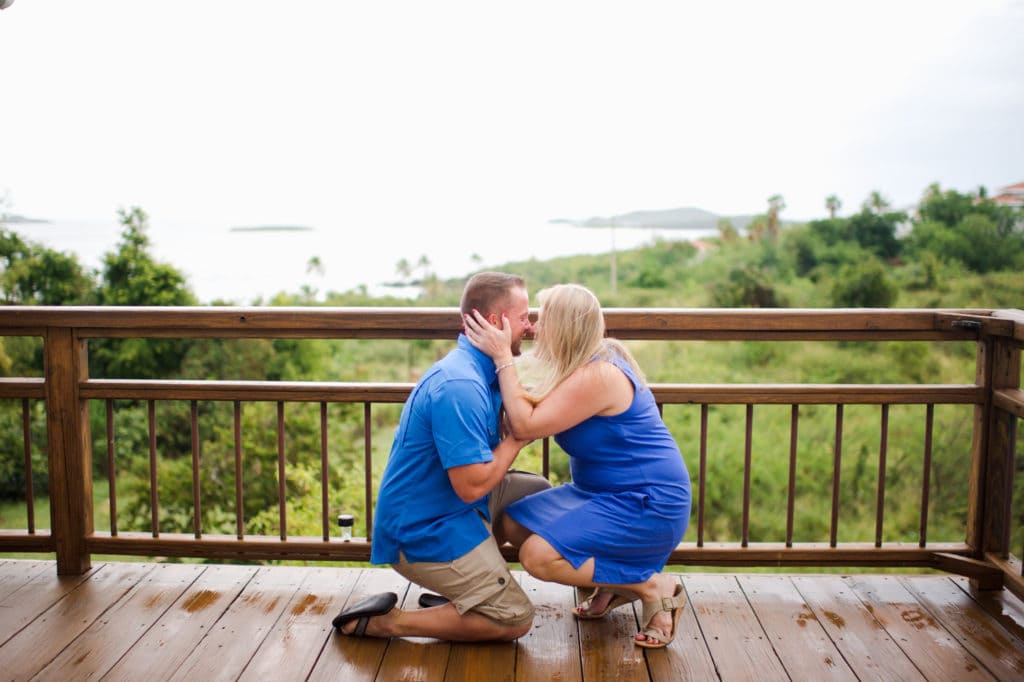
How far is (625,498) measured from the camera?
217 cm

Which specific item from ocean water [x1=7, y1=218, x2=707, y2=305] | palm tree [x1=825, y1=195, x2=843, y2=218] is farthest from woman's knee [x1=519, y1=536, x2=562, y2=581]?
palm tree [x1=825, y1=195, x2=843, y2=218]

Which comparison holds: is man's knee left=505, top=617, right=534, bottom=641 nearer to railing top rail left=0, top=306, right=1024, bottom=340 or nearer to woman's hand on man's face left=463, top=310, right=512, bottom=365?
woman's hand on man's face left=463, top=310, right=512, bottom=365

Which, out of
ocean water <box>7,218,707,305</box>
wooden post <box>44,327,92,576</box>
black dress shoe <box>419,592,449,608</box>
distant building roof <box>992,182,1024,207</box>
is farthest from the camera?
ocean water <box>7,218,707,305</box>

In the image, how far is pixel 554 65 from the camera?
90.3ft

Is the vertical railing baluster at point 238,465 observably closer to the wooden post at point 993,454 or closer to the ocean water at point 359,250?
the wooden post at point 993,454

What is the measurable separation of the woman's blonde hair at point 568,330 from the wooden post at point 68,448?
1.60 m

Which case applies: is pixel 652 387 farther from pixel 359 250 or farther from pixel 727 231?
pixel 359 250

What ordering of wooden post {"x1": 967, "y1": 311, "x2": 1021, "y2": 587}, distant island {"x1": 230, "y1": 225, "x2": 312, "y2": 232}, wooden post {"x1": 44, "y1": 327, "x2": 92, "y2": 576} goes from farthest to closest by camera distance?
distant island {"x1": 230, "y1": 225, "x2": 312, "y2": 232} → wooden post {"x1": 44, "y1": 327, "x2": 92, "y2": 576} → wooden post {"x1": 967, "y1": 311, "x2": 1021, "y2": 587}

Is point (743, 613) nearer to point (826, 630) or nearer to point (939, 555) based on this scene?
point (826, 630)

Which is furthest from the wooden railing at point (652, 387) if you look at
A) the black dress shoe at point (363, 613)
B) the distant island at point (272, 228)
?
the distant island at point (272, 228)

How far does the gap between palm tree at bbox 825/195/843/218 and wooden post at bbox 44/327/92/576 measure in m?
24.3

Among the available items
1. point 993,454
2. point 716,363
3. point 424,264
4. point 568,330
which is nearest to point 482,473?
point 568,330

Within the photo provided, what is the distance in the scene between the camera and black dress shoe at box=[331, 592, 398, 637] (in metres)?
2.28

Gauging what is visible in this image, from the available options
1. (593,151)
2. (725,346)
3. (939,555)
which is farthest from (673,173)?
(939,555)
